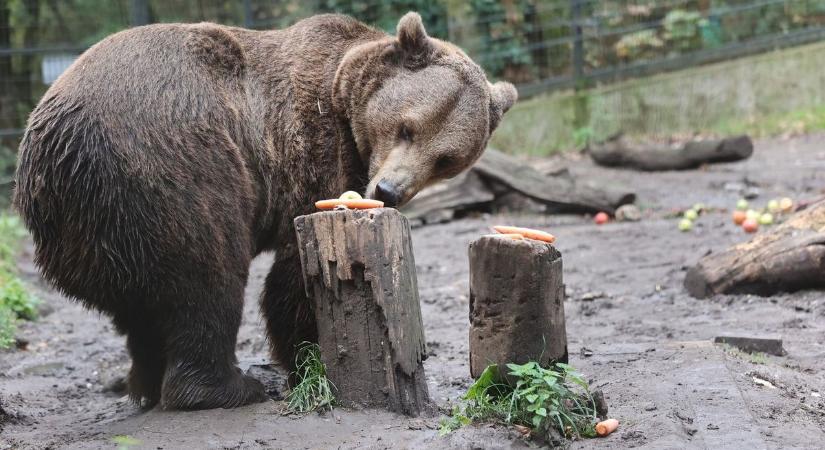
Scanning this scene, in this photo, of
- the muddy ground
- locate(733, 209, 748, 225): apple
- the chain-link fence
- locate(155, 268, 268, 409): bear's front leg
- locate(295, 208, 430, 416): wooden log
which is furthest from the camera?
the chain-link fence

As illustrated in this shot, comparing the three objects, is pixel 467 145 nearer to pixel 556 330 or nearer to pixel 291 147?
pixel 291 147

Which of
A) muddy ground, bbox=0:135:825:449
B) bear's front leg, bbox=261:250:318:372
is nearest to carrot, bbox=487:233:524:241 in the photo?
muddy ground, bbox=0:135:825:449

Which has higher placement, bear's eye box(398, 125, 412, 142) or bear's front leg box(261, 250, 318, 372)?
bear's eye box(398, 125, 412, 142)

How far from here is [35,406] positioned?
5.33m

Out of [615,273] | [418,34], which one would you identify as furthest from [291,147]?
[615,273]

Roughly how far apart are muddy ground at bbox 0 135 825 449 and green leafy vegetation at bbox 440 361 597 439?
9 cm

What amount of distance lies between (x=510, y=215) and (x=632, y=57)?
5.56 meters

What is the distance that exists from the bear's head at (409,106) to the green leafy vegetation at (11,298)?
120 inches

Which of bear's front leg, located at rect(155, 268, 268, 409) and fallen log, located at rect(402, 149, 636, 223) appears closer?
bear's front leg, located at rect(155, 268, 268, 409)

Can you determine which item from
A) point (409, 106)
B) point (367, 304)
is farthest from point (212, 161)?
point (409, 106)

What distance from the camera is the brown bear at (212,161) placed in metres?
4.24

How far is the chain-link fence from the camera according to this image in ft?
43.9

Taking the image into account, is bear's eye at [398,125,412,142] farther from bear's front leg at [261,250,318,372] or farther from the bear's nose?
bear's front leg at [261,250,318,372]

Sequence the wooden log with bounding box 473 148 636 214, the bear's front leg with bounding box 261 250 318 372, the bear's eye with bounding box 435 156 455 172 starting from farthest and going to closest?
the wooden log with bounding box 473 148 636 214, the bear's eye with bounding box 435 156 455 172, the bear's front leg with bounding box 261 250 318 372
